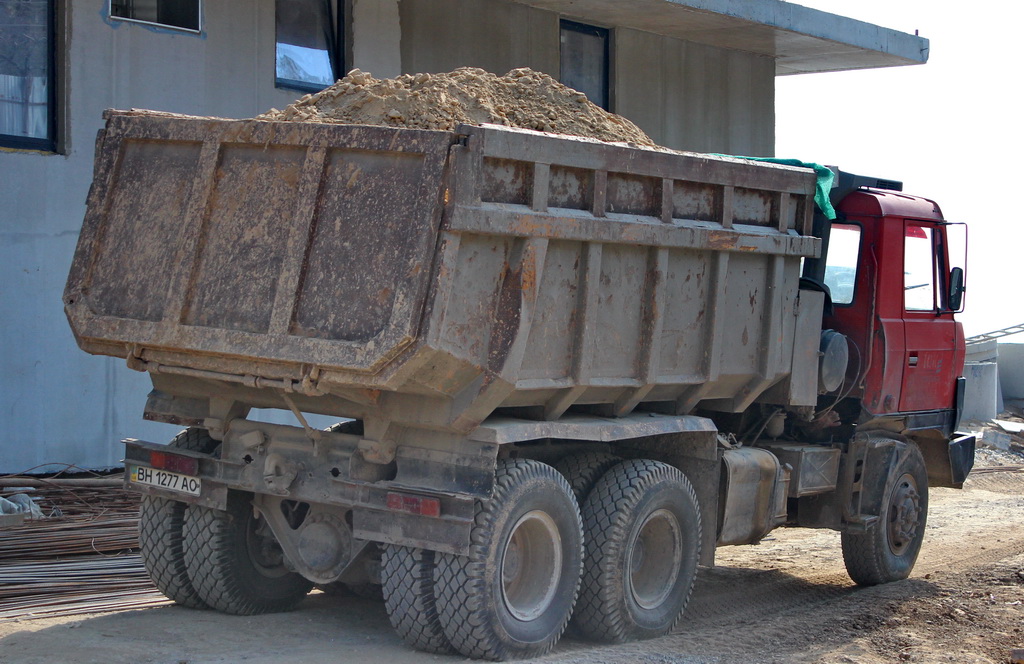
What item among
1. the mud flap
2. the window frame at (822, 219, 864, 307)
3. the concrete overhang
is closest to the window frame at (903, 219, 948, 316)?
the window frame at (822, 219, 864, 307)

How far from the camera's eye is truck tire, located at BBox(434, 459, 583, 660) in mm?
5910

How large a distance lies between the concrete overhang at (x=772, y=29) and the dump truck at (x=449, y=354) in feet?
24.1

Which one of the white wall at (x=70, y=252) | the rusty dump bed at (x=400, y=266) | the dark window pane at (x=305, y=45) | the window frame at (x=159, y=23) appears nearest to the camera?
the rusty dump bed at (x=400, y=266)

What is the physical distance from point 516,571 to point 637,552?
3.67 feet

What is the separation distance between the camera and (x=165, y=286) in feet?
20.7

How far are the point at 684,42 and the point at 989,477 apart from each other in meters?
7.38

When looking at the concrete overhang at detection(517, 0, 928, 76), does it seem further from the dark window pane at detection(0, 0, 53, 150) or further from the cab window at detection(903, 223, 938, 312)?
the cab window at detection(903, 223, 938, 312)

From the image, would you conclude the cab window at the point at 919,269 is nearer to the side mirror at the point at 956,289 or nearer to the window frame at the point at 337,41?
the side mirror at the point at 956,289

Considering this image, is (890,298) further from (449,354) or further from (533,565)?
(449,354)

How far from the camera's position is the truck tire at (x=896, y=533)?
29.8 feet

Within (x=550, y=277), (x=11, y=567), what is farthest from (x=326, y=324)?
(x=11, y=567)

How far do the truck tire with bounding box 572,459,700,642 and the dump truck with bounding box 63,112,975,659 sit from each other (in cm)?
2

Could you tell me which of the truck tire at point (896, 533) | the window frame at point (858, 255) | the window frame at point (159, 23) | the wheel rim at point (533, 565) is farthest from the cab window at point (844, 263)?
the window frame at point (159, 23)

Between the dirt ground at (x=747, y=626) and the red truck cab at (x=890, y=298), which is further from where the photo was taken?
the red truck cab at (x=890, y=298)
